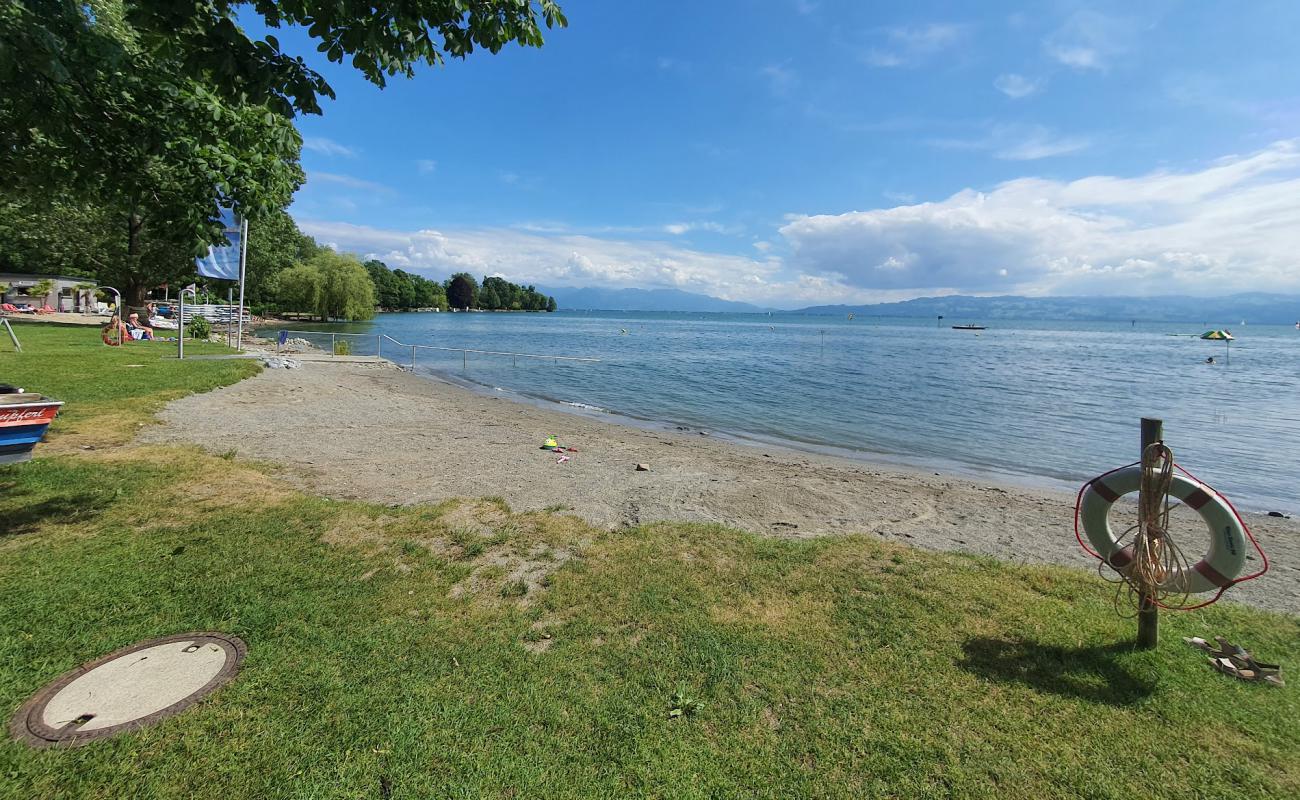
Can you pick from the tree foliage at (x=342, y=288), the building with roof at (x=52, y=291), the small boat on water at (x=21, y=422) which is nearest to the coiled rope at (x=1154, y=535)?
the small boat on water at (x=21, y=422)

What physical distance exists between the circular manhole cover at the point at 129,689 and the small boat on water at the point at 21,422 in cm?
429

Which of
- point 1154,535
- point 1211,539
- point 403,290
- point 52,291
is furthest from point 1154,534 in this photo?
point 403,290

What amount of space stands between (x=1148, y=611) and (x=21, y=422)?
10.0 m

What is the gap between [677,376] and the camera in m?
30.6

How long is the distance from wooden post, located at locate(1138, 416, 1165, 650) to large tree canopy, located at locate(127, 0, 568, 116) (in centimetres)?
513

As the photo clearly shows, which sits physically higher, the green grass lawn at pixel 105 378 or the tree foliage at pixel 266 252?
the tree foliage at pixel 266 252

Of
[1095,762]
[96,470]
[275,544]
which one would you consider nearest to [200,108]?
[275,544]

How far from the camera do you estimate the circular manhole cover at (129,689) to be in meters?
2.79

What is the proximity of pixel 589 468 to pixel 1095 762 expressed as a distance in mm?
7122

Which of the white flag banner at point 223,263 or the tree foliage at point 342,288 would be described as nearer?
the white flag banner at point 223,263

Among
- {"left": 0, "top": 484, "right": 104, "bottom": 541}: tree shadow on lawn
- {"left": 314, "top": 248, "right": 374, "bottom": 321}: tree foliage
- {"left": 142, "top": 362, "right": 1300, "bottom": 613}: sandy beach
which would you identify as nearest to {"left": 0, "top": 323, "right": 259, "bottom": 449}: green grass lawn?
{"left": 142, "top": 362, "right": 1300, "bottom": 613}: sandy beach

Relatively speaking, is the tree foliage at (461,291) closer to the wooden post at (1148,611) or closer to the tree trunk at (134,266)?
the tree trunk at (134,266)

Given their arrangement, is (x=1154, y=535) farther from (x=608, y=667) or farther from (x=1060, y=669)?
(x=608, y=667)

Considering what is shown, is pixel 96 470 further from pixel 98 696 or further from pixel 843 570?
pixel 843 570
